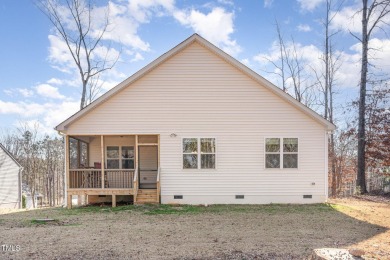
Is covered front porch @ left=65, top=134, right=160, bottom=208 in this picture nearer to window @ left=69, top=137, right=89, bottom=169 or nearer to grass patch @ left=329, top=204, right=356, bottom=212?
window @ left=69, top=137, right=89, bottom=169

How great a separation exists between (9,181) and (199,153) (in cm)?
2247

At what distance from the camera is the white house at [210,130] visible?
13.7m

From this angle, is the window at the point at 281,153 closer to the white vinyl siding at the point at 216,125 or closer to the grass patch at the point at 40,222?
the white vinyl siding at the point at 216,125

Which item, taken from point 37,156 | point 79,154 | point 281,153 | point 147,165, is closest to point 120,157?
point 147,165

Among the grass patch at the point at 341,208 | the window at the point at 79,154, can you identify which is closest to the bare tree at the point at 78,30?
the window at the point at 79,154

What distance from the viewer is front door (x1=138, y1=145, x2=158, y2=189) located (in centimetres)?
1555

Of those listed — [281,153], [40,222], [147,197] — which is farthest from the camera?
[281,153]

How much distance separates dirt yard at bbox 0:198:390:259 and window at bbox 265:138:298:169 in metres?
1.95

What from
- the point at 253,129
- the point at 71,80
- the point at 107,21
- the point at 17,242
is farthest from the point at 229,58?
the point at 71,80

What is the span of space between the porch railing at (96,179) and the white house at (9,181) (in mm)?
17715

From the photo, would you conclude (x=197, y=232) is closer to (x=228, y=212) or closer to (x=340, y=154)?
(x=228, y=212)

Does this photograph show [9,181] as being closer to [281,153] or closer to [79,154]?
[79,154]

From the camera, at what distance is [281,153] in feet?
45.0

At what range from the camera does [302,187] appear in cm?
1369
